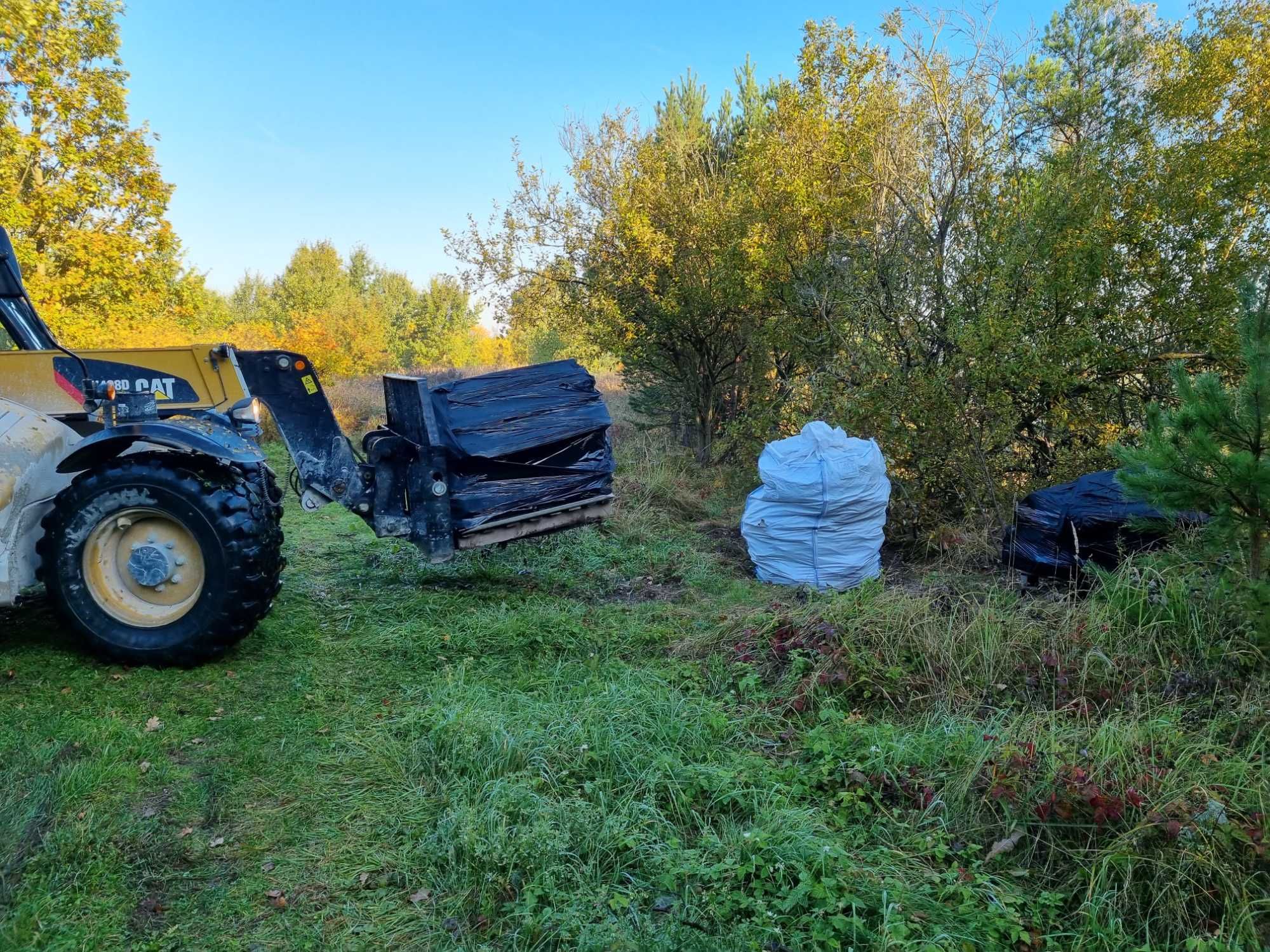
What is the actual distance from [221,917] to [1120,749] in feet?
9.42

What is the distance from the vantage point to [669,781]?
2688 mm

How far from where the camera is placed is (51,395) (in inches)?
164

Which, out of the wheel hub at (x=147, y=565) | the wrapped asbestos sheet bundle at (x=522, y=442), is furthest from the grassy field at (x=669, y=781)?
A: the wrapped asbestos sheet bundle at (x=522, y=442)

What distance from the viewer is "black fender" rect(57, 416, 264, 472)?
374 centimetres

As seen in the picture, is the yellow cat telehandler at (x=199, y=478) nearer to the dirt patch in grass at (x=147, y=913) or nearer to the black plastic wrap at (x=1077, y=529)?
the dirt patch in grass at (x=147, y=913)

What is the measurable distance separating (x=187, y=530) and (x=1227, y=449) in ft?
15.1

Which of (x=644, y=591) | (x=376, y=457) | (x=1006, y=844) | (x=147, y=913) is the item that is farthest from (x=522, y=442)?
(x=1006, y=844)

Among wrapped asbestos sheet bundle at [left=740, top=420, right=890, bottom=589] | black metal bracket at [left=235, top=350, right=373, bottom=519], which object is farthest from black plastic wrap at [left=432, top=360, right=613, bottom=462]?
wrapped asbestos sheet bundle at [left=740, top=420, right=890, bottom=589]

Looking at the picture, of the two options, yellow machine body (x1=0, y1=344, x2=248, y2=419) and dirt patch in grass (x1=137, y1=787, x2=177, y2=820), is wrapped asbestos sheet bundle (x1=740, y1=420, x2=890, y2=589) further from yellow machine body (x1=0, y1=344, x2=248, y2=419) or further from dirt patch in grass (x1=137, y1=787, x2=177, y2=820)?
dirt patch in grass (x1=137, y1=787, x2=177, y2=820)

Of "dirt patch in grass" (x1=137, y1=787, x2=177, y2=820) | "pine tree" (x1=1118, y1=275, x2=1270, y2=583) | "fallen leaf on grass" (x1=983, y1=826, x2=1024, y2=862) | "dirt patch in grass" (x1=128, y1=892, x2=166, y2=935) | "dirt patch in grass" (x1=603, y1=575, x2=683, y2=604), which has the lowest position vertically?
"fallen leaf on grass" (x1=983, y1=826, x2=1024, y2=862)

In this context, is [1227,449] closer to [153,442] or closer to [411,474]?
[411,474]

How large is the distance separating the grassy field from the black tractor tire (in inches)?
6.6

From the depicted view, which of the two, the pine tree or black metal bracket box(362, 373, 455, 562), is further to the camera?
black metal bracket box(362, 373, 455, 562)

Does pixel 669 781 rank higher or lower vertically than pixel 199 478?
lower
